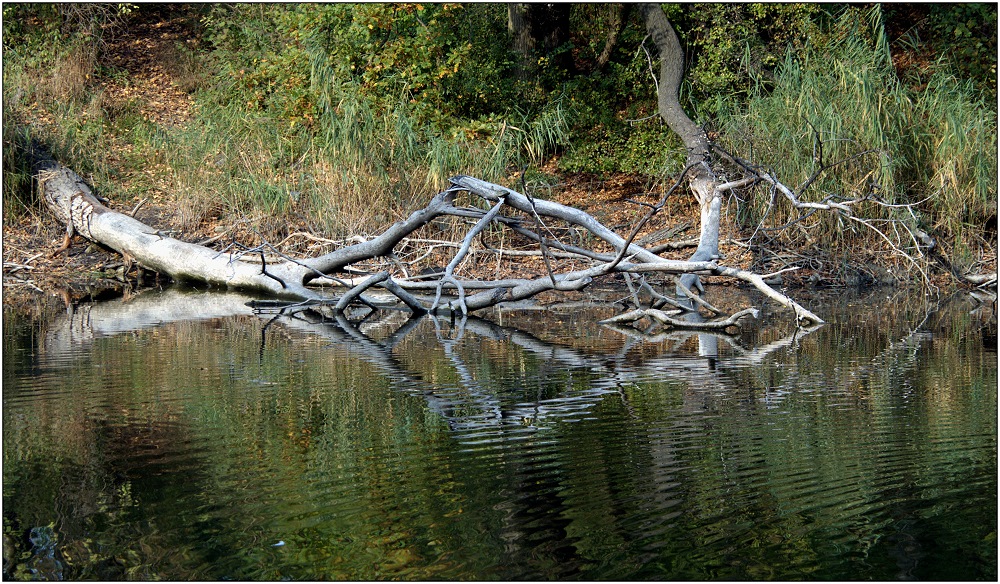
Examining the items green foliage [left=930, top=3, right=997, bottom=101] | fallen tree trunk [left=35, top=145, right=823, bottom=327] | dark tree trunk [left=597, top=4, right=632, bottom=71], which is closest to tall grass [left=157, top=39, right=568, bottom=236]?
fallen tree trunk [left=35, top=145, right=823, bottom=327]

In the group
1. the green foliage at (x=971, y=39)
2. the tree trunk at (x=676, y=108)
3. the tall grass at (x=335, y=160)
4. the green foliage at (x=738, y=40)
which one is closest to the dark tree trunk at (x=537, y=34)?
the tree trunk at (x=676, y=108)

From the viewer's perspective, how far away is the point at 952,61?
17.1 meters

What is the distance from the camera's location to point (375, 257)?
11820 mm

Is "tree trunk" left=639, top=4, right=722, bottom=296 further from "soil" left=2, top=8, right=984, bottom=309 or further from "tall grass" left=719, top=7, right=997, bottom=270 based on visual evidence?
"soil" left=2, top=8, right=984, bottom=309

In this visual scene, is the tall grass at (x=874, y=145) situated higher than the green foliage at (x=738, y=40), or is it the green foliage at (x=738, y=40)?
the green foliage at (x=738, y=40)

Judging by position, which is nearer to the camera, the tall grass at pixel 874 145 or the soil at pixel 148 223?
the tall grass at pixel 874 145

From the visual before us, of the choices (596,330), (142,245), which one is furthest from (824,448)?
(142,245)

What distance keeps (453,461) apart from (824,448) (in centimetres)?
171

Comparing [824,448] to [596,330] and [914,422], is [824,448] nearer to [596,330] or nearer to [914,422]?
[914,422]

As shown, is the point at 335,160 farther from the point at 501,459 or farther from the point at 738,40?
the point at 501,459

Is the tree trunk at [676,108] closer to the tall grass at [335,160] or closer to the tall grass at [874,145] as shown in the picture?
the tall grass at [874,145]

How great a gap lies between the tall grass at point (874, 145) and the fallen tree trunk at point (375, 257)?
2.15 meters

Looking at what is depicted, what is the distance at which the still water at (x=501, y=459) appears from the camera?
12.1 feet


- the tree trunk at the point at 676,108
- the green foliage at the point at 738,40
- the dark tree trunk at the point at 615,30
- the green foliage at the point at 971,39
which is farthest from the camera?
the dark tree trunk at the point at 615,30
